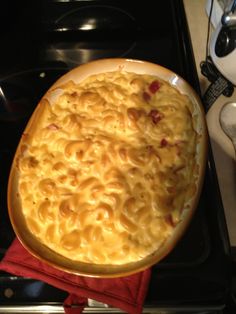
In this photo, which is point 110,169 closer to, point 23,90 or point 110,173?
point 110,173

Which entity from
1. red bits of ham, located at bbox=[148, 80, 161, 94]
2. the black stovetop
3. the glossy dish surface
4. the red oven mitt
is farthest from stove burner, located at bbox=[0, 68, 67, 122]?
the red oven mitt

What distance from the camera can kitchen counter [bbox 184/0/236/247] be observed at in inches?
31.8

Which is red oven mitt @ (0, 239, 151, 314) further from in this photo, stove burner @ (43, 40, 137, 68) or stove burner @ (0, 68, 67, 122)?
stove burner @ (43, 40, 137, 68)

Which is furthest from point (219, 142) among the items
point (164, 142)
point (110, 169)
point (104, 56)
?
point (104, 56)

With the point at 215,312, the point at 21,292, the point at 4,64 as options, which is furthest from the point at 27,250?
the point at 4,64

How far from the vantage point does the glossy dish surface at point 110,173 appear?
68 cm

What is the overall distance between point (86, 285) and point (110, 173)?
24 cm

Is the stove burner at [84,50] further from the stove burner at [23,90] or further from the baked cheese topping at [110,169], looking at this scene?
the baked cheese topping at [110,169]

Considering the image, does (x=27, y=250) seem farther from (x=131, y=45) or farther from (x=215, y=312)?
(x=131, y=45)

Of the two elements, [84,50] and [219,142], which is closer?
[219,142]

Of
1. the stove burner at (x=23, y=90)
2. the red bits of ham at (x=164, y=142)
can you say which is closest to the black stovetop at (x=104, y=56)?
the stove burner at (x=23, y=90)

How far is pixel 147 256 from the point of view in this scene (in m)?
0.67

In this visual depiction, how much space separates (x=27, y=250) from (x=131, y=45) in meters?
0.76

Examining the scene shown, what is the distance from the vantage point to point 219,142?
903 mm
